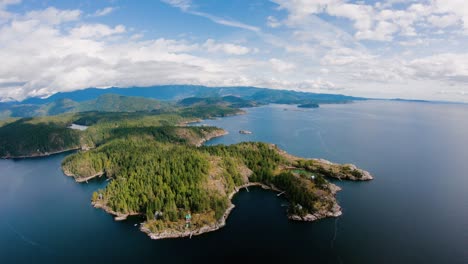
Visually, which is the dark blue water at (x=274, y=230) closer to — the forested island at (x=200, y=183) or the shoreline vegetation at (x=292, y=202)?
the shoreline vegetation at (x=292, y=202)

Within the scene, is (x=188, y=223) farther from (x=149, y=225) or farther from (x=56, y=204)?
(x=56, y=204)

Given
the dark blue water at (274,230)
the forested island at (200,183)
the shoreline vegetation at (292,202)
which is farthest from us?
the forested island at (200,183)

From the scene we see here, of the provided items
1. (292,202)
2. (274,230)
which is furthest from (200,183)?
(292,202)

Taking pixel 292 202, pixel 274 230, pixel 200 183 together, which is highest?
pixel 200 183

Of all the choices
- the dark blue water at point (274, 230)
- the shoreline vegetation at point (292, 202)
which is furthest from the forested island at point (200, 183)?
the dark blue water at point (274, 230)

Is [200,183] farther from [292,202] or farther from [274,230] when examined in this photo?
[292,202]

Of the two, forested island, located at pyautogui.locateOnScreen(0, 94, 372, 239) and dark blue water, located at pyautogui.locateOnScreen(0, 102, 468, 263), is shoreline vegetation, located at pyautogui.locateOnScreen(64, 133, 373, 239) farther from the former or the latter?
dark blue water, located at pyautogui.locateOnScreen(0, 102, 468, 263)

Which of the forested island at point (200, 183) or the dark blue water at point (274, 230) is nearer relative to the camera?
the dark blue water at point (274, 230)

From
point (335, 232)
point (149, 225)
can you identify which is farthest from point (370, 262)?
point (149, 225)

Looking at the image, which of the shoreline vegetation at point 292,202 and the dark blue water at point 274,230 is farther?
the shoreline vegetation at point 292,202

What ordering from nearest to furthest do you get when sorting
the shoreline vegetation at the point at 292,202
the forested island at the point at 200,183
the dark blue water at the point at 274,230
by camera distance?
the dark blue water at the point at 274,230
the shoreline vegetation at the point at 292,202
the forested island at the point at 200,183

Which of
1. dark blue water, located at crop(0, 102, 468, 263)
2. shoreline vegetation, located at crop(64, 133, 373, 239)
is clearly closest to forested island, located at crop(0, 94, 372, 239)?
shoreline vegetation, located at crop(64, 133, 373, 239)
